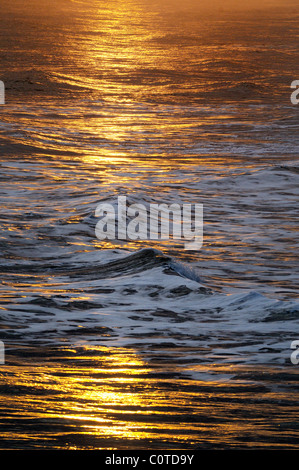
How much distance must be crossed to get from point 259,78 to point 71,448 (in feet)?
70.2

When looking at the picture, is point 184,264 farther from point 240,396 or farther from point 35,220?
point 240,396
